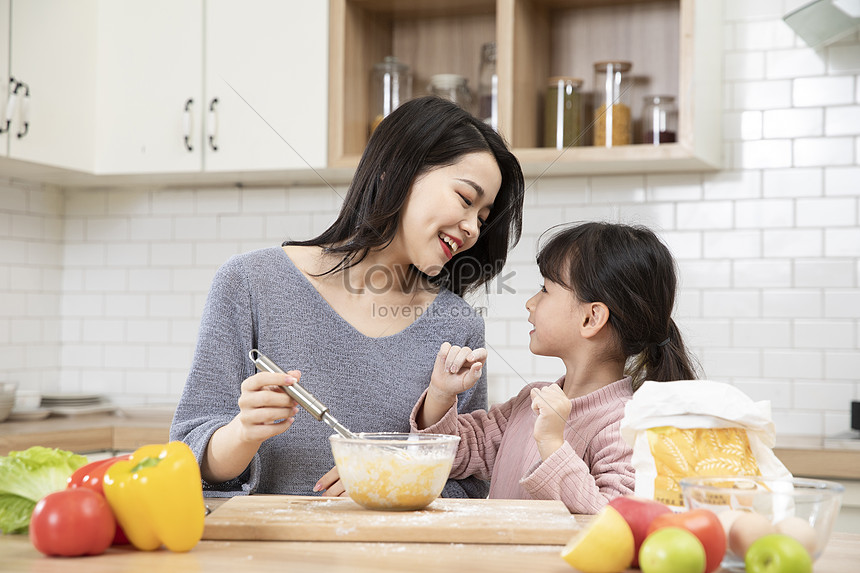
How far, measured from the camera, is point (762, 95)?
270cm

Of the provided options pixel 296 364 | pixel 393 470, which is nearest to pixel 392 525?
pixel 393 470

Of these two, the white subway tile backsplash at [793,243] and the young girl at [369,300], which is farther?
the white subway tile backsplash at [793,243]

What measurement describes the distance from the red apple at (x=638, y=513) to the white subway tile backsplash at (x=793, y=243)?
1973 millimetres

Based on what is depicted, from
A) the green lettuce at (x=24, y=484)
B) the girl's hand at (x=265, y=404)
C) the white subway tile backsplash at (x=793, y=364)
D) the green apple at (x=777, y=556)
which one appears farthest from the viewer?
the white subway tile backsplash at (x=793, y=364)

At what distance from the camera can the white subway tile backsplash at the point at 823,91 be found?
262 cm

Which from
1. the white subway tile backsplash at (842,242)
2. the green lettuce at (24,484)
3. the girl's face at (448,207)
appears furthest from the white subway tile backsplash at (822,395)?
the green lettuce at (24,484)

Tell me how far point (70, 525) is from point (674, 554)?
62 cm

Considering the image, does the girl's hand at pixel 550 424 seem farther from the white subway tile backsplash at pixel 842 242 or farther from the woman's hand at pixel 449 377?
the white subway tile backsplash at pixel 842 242

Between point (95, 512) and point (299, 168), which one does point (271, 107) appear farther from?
point (95, 512)

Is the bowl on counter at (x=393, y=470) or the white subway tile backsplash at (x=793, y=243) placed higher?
the white subway tile backsplash at (x=793, y=243)

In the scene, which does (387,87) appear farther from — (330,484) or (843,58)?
(330,484)

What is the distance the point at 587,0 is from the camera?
2754mm

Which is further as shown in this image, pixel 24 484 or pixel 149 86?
pixel 149 86

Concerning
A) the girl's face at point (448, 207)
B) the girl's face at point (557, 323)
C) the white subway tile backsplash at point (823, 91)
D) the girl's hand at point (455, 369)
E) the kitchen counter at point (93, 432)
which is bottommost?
the kitchen counter at point (93, 432)
